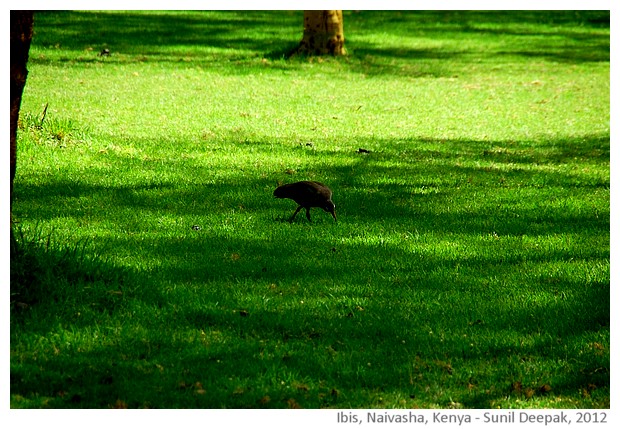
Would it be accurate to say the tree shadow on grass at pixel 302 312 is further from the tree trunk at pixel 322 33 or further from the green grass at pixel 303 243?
the tree trunk at pixel 322 33

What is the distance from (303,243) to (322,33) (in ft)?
46.9

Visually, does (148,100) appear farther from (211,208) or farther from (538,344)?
(538,344)

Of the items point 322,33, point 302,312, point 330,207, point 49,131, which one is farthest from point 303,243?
point 322,33

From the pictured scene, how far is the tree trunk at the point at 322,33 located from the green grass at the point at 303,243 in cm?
203

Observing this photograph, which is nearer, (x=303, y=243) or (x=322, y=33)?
(x=303, y=243)

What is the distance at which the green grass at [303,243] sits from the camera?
609cm

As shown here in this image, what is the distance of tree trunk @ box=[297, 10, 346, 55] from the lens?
22.1 metres

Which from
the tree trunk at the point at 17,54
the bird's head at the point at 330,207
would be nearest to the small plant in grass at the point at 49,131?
the bird's head at the point at 330,207

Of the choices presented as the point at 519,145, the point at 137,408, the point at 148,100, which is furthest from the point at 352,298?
the point at 148,100

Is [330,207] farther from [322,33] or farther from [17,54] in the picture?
[322,33]

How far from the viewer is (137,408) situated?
5.53m

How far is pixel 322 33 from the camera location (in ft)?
73.7

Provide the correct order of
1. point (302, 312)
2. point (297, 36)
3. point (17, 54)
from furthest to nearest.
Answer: point (297, 36), point (302, 312), point (17, 54)

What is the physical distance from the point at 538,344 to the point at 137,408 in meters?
3.11
